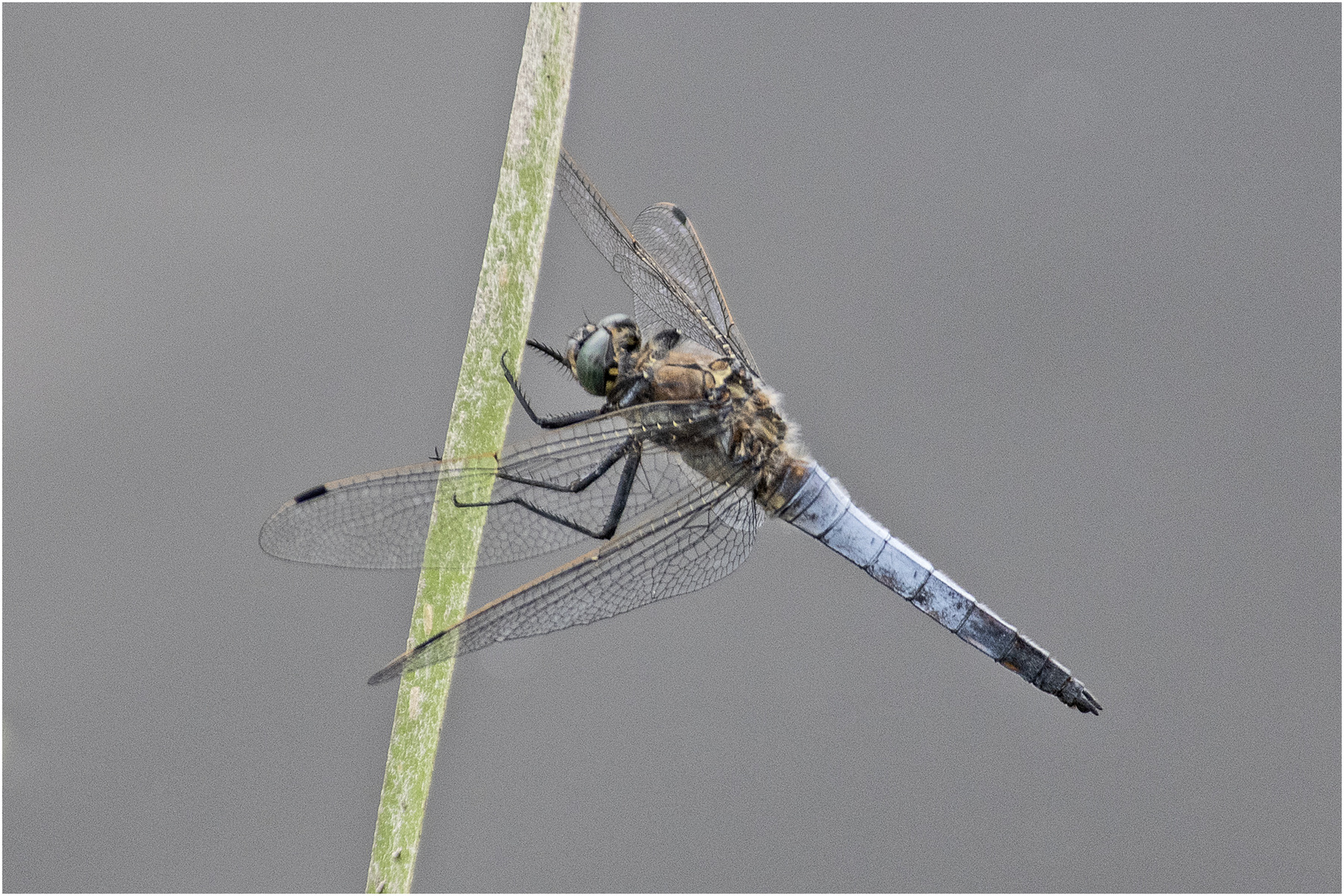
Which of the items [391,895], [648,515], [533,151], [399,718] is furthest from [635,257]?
[391,895]

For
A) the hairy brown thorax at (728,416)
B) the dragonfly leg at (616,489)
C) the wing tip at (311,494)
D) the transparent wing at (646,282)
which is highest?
the transparent wing at (646,282)

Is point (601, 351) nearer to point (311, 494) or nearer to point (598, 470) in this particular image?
point (598, 470)

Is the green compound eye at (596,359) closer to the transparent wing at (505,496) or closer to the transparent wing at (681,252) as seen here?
the transparent wing at (505,496)

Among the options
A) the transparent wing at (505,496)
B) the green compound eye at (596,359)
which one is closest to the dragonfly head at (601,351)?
the green compound eye at (596,359)

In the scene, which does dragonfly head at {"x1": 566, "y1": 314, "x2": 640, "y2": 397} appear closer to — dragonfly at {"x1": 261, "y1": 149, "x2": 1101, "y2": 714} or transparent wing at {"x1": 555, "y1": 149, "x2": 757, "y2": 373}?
dragonfly at {"x1": 261, "y1": 149, "x2": 1101, "y2": 714}

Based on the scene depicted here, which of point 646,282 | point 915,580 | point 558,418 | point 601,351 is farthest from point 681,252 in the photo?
point 915,580

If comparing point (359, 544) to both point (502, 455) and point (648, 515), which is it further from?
point (648, 515)

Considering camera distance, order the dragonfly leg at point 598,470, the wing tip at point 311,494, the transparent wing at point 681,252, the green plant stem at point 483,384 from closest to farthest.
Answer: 1. the green plant stem at point 483,384
2. the wing tip at point 311,494
3. the dragonfly leg at point 598,470
4. the transparent wing at point 681,252
